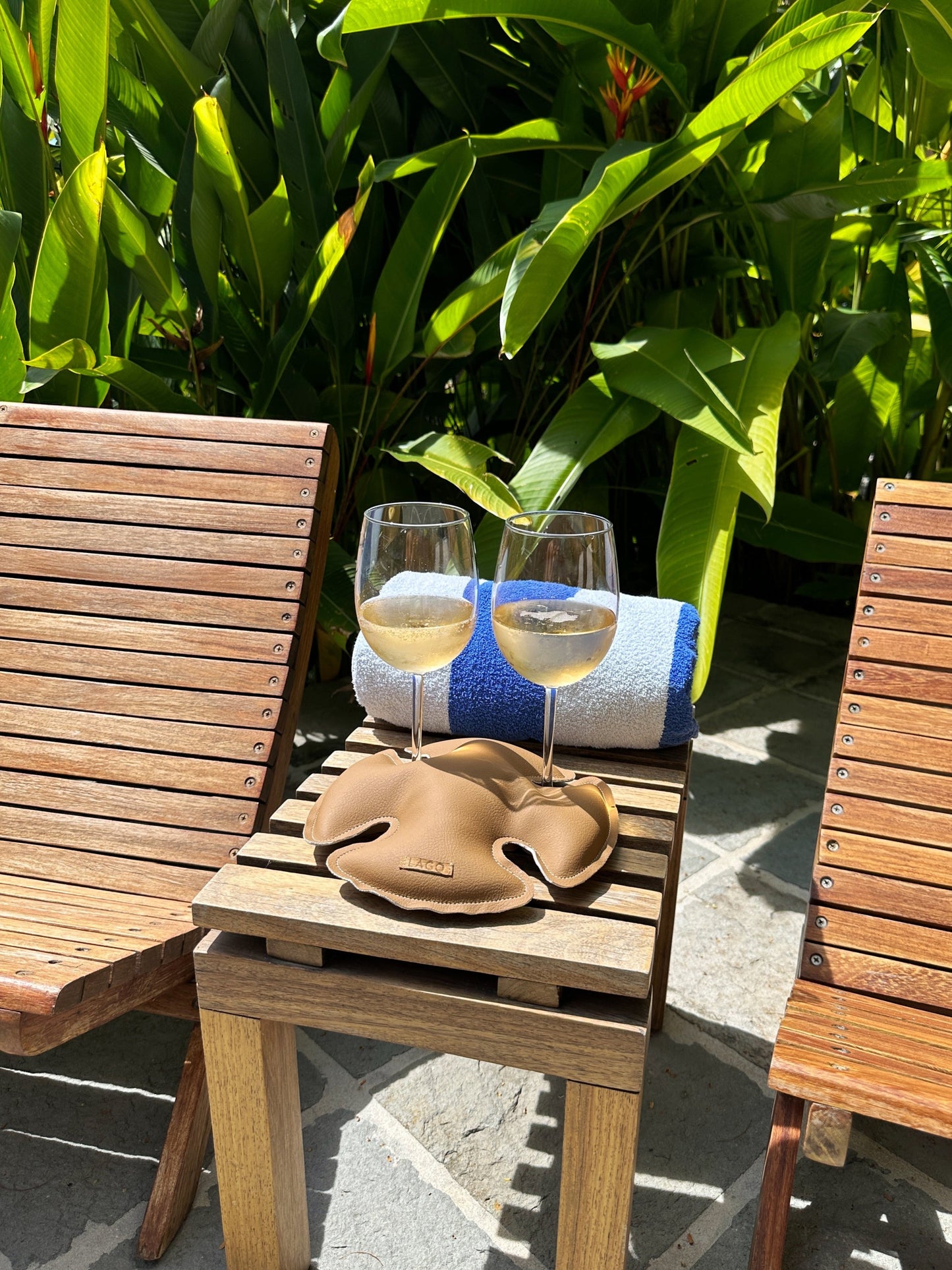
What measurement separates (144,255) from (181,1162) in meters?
1.75

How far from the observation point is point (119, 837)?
168 cm

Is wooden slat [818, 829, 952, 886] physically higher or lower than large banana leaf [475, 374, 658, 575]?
lower

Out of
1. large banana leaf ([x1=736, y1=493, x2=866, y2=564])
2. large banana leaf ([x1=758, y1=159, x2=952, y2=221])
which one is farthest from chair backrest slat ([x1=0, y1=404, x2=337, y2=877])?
large banana leaf ([x1=736, y1=493, x2=866, y2=564])

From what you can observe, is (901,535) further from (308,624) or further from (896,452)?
(896,452)

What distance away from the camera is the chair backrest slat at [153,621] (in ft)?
5.58

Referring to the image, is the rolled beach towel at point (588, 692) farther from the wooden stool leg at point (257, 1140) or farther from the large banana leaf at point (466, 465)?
the large banana leaf at point (466, 465)

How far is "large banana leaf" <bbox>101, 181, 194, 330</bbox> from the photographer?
7.36 feet

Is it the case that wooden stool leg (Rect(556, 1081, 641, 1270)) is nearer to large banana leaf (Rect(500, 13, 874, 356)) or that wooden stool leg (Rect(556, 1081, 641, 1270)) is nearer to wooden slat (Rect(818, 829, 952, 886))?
wooden slat (Rect(818, 829, 952, 886))

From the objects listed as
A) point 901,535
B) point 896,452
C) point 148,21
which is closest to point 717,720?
point 896,452

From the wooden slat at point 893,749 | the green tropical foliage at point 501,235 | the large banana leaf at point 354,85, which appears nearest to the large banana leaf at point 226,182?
the green tropical foliage at point 501,235

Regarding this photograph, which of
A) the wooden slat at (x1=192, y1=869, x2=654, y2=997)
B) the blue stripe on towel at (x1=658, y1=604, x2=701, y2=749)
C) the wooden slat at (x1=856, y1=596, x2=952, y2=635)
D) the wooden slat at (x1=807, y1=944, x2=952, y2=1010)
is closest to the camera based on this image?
the wooden slat at (x1=192, y1=869, x2=654, y2=997)

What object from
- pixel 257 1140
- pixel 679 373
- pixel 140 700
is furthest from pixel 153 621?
pixel 679 373

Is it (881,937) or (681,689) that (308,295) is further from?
(881,937)

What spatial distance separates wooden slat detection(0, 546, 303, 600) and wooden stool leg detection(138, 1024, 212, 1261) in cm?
67
